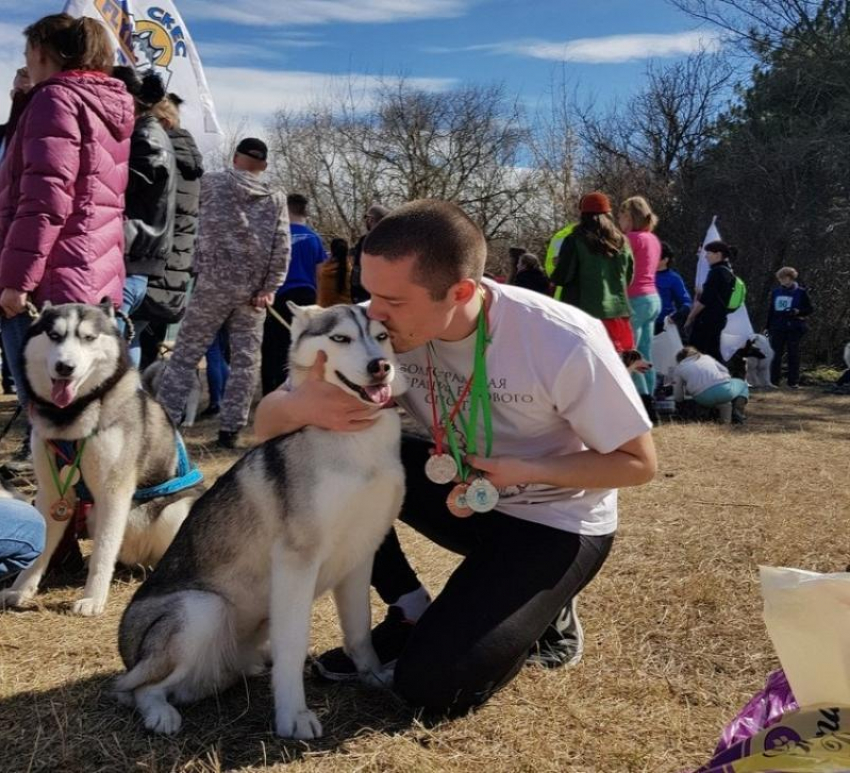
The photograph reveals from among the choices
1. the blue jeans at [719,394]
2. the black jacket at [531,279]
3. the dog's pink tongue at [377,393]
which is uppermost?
the dog's pink tongue at [377,393]

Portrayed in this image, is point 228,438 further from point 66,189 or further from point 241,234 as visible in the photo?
point 66,189

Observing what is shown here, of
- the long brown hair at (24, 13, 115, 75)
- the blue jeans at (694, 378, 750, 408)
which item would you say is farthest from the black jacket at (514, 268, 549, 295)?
the long brown hair at (24, 13, 115, 75)

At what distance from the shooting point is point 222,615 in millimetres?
2273

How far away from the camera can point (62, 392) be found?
3230mm

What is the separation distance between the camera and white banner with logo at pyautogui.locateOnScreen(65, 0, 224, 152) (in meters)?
6.68

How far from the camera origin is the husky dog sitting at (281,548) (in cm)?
219

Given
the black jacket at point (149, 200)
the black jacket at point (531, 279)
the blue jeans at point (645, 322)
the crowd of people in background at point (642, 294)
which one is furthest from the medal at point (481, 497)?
the black jacket at point (531, 279)

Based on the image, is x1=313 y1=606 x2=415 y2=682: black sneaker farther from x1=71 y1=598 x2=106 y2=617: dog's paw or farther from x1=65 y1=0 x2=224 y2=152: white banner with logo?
x1=65 y1=0 x2=224 y2=152: white banner with logo

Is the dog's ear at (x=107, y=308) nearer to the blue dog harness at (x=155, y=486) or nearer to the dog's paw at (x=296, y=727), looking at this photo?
the blue dog harness at (x=155, y=486)

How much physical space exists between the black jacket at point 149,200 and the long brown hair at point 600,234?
10.8 ft

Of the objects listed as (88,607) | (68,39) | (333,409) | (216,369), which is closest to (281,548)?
(333,409)

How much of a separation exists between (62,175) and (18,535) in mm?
1605

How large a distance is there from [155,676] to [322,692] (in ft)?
1.72

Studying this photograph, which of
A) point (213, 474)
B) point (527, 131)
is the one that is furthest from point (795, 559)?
point (527, 131)
